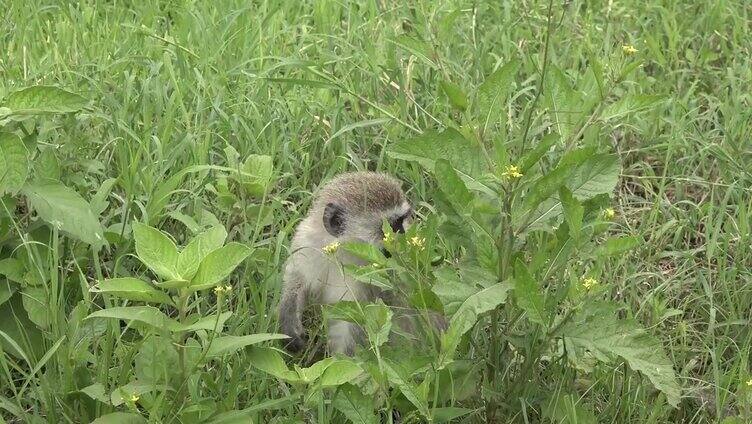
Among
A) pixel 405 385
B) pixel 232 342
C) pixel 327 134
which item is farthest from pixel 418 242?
pixel 327 134

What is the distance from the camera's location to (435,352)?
4172 millimetres

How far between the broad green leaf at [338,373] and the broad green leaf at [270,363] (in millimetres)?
93

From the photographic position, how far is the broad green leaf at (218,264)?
398cm

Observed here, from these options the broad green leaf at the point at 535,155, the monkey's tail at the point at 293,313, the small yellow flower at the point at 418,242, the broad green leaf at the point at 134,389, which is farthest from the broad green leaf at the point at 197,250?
the monkey's tail at the point at 293,313

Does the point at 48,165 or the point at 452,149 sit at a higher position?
the point at 452,149

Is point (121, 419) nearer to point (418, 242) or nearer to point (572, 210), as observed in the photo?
point (418, 242)

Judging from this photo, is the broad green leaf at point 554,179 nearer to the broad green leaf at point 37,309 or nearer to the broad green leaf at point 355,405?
the broad green leaf at point 355,405

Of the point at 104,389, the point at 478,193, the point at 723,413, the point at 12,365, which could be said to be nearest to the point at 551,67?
the point at 478,193

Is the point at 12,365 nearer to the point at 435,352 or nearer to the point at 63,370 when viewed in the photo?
the point at 63,370

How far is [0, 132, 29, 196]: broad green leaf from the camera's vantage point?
4461 millimetres

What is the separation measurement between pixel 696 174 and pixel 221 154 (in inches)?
91.0

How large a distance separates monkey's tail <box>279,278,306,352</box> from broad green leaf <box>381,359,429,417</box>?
1148 mm

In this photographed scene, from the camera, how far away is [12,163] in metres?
4.50

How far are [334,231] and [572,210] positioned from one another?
1.67m
